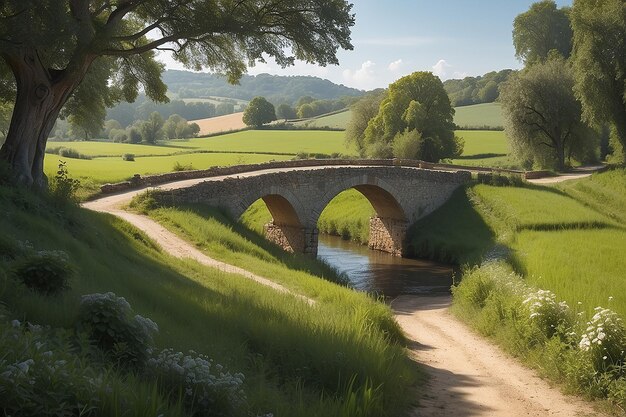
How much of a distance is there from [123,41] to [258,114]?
68.7m

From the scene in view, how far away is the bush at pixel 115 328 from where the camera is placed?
6.10 m

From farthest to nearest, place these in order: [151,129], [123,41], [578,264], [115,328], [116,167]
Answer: [151,129] < [116,167] < [578,264] < [123,41] < [115,328]

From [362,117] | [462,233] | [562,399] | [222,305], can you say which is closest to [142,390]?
[222,305]

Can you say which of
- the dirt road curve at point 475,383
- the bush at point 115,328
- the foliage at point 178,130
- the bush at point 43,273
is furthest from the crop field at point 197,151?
the bush at point 115,328

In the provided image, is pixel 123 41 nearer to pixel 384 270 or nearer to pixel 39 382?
pixel 39 382

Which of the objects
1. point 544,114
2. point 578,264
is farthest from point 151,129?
point 578,264

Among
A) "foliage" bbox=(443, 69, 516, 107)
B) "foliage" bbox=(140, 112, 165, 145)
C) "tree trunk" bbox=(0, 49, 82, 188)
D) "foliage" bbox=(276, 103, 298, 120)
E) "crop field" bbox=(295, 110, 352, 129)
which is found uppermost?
"foliage" bbox=(443, 69, 516, 107)

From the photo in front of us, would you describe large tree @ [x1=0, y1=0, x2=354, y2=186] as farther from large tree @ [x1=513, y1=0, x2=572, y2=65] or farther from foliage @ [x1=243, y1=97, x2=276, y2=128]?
foliage @ [x1=243, y1=97, x2=276, y2=128]

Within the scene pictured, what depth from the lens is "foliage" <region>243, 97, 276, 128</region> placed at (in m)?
85.6

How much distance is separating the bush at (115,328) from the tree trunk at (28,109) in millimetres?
9360

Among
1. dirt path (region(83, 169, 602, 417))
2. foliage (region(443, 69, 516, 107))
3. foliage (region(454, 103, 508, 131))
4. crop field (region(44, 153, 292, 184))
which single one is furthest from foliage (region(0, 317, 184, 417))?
foliage (region(443, 69, 516, 107))

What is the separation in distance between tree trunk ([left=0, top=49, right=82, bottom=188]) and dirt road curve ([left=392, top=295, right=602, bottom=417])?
9.69 meters

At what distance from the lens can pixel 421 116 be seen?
49906 mm

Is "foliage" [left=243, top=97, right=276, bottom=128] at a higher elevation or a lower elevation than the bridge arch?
higher
